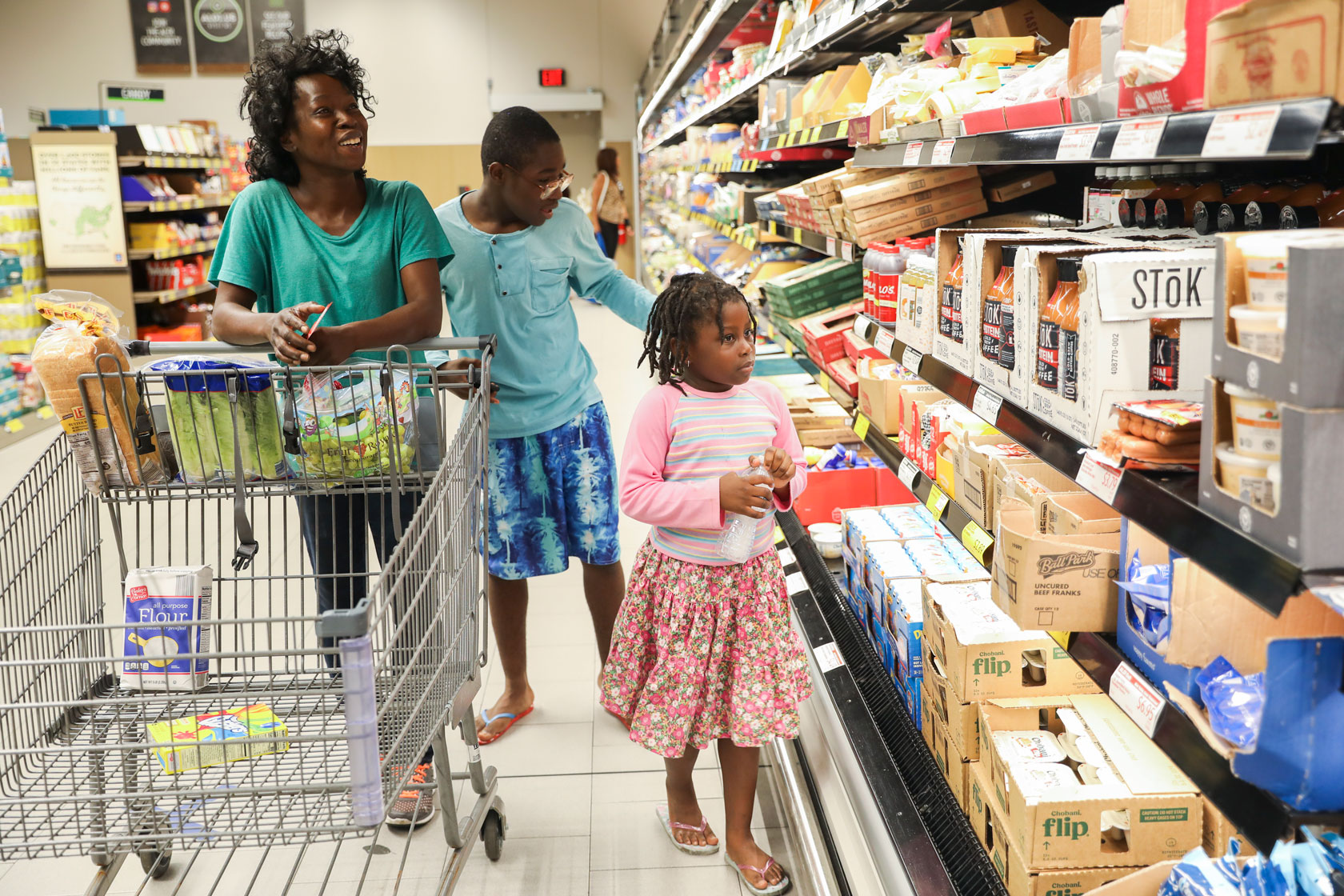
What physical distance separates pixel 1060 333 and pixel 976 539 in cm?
56

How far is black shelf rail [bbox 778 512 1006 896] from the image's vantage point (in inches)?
68.9

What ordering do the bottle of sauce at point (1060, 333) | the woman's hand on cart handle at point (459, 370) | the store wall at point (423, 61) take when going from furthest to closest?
the store wall at point (423, 61), the woman's hand on cart handle at point (459, 370), the bottle of sauce at point (1060, 333)

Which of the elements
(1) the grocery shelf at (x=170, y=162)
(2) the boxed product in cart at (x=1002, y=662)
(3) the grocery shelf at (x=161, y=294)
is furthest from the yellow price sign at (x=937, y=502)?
(1) the grocery shelf at (x=170, y=162)

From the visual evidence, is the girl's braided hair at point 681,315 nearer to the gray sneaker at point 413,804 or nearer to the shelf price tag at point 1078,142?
the shelf price tag at point 1078,142

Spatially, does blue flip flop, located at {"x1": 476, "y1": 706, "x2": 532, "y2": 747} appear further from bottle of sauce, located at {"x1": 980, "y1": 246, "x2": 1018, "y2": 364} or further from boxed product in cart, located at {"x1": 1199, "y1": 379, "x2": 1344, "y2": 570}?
boxed product in cart, located at {"x1": 1199, "y1": 379, "x2": 1344, "y2": 570}

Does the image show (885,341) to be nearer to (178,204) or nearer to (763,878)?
(763,878)

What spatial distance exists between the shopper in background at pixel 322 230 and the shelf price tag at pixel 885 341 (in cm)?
103

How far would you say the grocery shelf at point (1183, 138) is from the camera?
869 mm

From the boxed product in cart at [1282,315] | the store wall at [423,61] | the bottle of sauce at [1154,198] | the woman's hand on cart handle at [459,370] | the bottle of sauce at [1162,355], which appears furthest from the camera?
the store wall at [423,61]

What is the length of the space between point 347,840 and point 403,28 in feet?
45.6

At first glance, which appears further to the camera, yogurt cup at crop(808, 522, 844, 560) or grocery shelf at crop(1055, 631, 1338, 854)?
yogurt cup at crop(808, 522, 844, 560)

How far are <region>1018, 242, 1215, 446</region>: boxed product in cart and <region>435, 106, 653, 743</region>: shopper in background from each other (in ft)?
4.85

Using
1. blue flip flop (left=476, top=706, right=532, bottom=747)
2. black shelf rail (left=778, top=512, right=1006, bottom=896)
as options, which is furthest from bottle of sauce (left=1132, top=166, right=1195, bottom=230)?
blue flip flop (left=476, top=706, right=532, bottom=747)

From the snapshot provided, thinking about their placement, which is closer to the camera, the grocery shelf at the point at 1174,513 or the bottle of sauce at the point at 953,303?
the grocery shelf at the point at 1174,513
